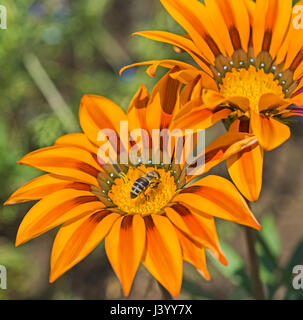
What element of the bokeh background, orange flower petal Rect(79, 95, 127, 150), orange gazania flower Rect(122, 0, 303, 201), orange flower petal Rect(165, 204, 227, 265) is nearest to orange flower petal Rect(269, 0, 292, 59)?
orange gazania flower Rect(122, 0, 303, 201)

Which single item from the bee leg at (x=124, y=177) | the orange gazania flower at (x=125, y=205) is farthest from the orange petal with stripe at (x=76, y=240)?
the bee leg at (x=124, y=177)

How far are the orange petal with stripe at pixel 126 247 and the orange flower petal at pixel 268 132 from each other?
42 cm

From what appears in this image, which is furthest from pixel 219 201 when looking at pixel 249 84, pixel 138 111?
pixel 249 84

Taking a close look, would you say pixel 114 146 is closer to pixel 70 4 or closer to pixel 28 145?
pixel 28 145

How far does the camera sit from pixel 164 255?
1253 mm

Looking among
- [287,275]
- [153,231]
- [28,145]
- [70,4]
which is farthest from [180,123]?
[70,4]

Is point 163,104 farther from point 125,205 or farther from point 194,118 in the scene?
point 125,205

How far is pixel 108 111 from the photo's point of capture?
1.62 meters

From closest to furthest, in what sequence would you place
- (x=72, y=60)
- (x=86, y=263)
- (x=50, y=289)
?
(x=50, y=289) < (x=86, y=263) < (x=72, y=60)

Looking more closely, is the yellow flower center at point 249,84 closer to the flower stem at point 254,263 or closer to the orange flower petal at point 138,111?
the orange flower petal at point 138,111

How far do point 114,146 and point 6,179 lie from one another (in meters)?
1.49

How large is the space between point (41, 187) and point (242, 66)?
0.84 m

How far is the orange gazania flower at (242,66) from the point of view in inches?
52.2

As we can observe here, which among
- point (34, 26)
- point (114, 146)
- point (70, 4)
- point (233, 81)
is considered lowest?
point (114, 146)
